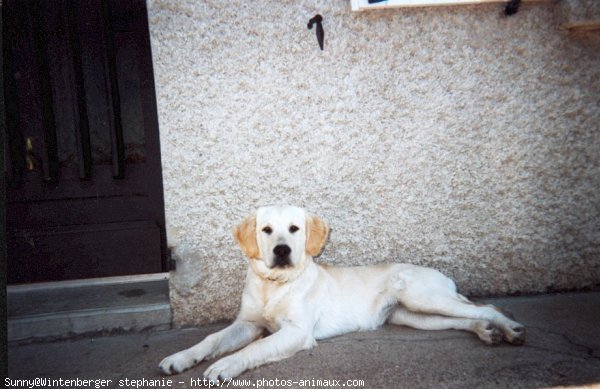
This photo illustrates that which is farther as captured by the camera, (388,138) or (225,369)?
(388,138)

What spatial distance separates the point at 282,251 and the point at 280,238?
9 centimetres

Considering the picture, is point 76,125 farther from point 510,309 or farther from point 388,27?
point 510,309

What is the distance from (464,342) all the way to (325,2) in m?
2.54

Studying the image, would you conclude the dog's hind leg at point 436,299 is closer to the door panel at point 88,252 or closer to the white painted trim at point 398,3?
the white painted trim at point 398,3

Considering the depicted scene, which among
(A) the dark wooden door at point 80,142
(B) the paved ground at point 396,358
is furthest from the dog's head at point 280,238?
(A) the dark wooden door at point 80,142

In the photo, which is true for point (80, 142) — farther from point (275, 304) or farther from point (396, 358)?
point (396, 358)

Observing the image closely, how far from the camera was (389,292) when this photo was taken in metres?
2.84

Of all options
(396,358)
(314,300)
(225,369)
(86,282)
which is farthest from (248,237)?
(86,282)

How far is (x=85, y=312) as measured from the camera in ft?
10.0

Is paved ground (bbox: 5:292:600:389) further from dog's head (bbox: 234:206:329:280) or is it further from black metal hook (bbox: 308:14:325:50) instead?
black metal hook (bbox: 308:14:325:50)

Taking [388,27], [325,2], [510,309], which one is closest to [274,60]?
[325,2]

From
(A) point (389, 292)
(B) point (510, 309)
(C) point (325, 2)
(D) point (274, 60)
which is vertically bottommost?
(B) point (510, 309)

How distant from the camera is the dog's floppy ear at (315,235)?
271 centimetres

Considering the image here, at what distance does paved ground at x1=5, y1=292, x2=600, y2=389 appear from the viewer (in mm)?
2062
